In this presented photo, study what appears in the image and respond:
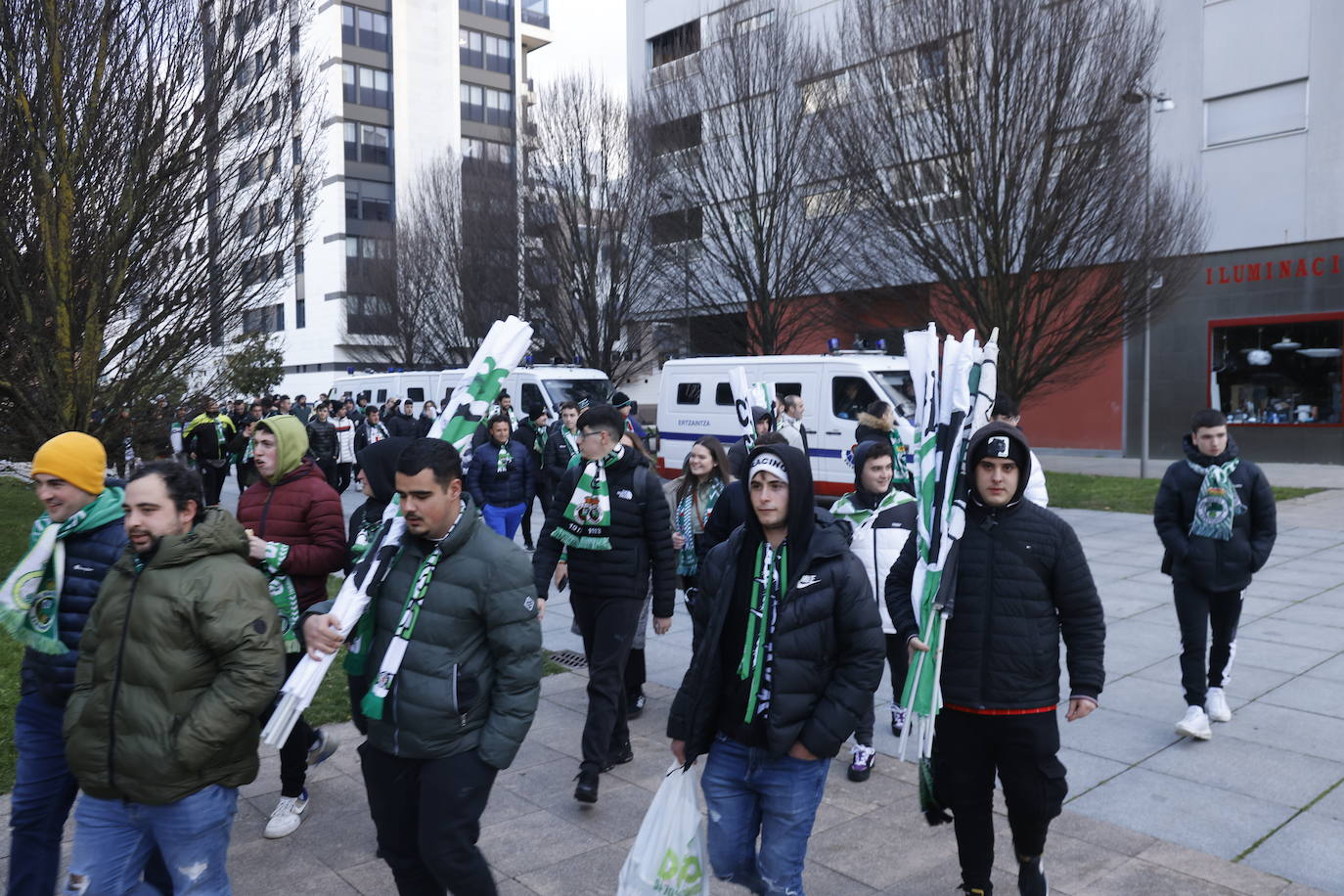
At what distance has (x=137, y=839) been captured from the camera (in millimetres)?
3168

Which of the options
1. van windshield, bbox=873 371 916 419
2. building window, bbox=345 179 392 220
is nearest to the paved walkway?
van windshield, bbox=873 371 916 419

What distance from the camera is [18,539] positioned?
1309cm

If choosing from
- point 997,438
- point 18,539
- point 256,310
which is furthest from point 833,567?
point 18,539

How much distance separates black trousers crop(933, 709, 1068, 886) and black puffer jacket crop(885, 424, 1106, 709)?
92 millimetres

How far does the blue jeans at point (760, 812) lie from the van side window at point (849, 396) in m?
12.7

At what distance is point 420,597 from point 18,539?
1249 cm

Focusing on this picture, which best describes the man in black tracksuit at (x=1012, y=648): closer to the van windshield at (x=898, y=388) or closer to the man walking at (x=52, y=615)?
the man walking at (x=52, y=615)

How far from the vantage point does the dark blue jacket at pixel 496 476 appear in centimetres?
1032

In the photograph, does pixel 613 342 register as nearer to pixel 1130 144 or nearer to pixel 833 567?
pixel 1130 144

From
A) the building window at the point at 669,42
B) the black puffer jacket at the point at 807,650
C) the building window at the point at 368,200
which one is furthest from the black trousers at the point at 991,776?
the building window at the point at 368,200

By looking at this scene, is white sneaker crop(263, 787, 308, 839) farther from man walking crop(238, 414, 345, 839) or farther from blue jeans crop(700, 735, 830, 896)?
blue jeans crop(700, 735, 830, 896)

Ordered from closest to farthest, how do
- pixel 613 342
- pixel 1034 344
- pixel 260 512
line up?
1. pixel 260 512
2. pixel 1034 344
3. pixel 613 342

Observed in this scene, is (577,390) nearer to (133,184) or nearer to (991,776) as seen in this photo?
(133,184)

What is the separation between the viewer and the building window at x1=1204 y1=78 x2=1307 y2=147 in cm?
2223
